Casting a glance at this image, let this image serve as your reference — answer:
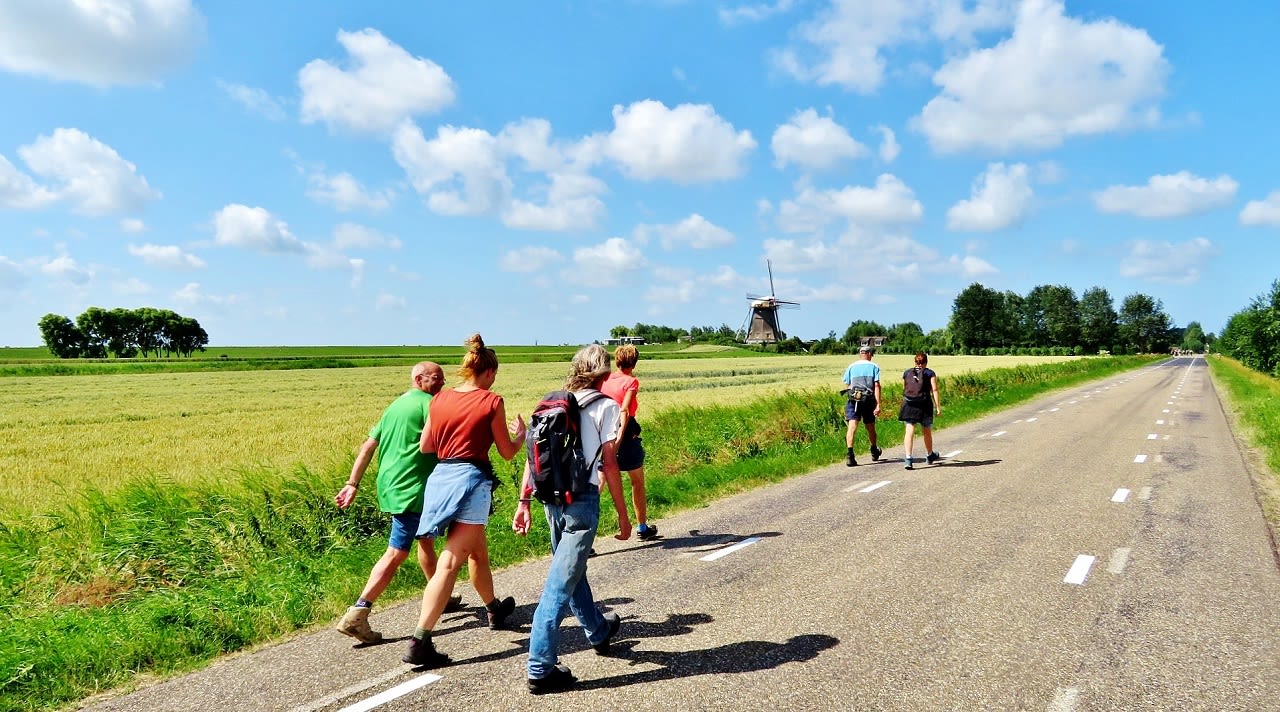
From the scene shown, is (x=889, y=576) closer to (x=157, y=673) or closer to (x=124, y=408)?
(x=157, y=673)

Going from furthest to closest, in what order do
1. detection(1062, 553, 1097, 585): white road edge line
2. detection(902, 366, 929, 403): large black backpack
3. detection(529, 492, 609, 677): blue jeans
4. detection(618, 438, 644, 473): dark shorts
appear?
detection(902, 366, 929, 403): large black backpack < detection(618, 438, 644, 473): dark shorts < detection(1062, 553, 1097, 585): white road edge line < detection(529, 492, 609, 677): blue jeans

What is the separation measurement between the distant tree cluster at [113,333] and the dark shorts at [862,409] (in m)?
140

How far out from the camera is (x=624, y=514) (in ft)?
18.4

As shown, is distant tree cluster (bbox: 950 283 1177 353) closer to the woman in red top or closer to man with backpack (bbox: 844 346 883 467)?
man with backpack (bbox: 844 346 883 467)

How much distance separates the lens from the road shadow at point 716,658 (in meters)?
4.50

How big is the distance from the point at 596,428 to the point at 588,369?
0.44 meters

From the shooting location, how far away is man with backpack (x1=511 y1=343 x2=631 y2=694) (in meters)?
4.27

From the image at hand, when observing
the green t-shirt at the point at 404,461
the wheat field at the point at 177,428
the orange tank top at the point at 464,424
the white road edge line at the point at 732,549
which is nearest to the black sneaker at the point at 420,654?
the green t-shirt at the point at 404,461

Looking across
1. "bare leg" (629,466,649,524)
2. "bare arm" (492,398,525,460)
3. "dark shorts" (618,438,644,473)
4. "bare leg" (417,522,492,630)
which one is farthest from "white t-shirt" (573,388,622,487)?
"bare leg" (629,466,649,524)

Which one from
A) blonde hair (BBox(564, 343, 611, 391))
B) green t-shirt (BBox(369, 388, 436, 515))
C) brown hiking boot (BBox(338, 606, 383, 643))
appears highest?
blonde hair (BBox(564, 343, 611, 391))

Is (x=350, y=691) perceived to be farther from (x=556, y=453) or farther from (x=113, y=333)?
(x=113, y=333)

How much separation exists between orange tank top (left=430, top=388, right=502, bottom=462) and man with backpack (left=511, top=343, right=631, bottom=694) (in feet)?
1.40

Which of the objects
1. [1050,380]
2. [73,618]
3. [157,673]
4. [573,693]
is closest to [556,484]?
[573,693]

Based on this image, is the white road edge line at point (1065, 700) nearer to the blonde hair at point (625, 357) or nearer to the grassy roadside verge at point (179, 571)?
the blonde hair at point (625, 357)
